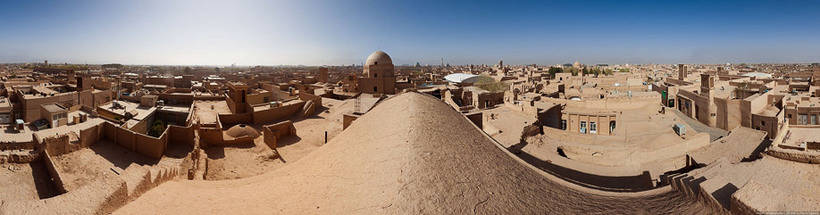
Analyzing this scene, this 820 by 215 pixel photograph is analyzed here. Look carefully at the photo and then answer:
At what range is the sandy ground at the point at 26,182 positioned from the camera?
27.3 feet

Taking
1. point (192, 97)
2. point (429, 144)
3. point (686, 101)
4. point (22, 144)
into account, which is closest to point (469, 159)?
point (429, 144)

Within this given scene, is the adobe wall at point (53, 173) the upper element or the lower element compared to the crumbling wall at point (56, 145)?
lower

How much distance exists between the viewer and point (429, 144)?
5219mm

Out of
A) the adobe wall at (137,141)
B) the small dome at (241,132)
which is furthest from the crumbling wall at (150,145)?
the small dome at (241,132)

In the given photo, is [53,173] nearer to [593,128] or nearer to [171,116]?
[171,116]

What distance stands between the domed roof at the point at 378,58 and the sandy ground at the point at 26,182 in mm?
20563

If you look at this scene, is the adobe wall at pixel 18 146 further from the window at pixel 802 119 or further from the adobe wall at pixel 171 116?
the window at pixel 802 119

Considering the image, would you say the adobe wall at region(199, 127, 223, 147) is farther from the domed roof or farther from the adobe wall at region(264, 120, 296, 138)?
the domed roof

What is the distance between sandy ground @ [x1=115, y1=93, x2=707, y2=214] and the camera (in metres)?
3.84

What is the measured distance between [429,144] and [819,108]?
23.8 m

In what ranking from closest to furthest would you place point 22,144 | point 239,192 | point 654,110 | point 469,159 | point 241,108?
point 469,159
point 239,192
point 22,144
point 241,108
point 654,110

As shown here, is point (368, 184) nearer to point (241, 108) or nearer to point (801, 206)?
point (801, 206)

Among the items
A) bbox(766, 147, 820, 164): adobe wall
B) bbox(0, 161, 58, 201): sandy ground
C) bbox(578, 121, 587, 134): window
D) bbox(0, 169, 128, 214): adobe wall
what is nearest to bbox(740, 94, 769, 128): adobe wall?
bbox(578, 121, 587, 134): window

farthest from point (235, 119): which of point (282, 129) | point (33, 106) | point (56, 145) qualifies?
point (33, 106)
